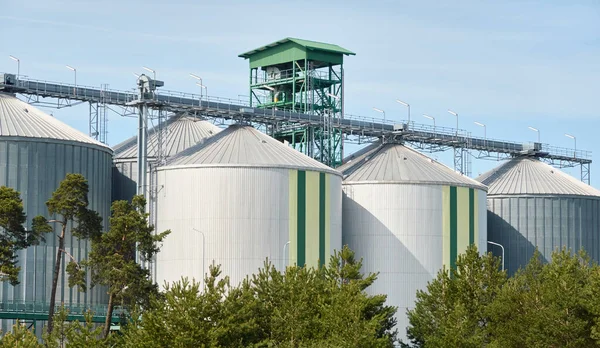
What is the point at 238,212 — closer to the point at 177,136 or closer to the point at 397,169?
the point at 177,136

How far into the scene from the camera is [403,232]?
113562 mm

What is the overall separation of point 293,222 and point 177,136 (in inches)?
771

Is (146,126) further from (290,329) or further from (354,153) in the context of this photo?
Answer: (290,329)

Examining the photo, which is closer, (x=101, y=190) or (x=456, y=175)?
(x=101, y=190)

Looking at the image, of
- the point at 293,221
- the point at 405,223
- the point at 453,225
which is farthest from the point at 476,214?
the point at 293,221

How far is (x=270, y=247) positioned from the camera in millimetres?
102188

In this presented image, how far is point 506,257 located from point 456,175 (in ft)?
55.0

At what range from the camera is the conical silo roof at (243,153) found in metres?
104

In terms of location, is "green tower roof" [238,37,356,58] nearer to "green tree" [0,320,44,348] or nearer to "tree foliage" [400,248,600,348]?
"tree foliage" [400,248,600,348]

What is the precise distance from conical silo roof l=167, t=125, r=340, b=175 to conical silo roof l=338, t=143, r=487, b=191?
7783 millimetres

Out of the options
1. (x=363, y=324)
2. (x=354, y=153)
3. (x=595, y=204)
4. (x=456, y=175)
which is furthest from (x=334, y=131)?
(x=363, y=324)

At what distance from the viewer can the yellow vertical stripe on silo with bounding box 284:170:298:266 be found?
4060 inches

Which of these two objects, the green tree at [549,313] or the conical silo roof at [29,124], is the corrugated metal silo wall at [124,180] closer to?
the conical silo roof at [29,124]

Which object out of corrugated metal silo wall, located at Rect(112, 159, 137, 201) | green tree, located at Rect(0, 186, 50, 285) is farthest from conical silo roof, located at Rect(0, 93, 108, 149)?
green tree, located at Rect(0, 186, 50, 285)
